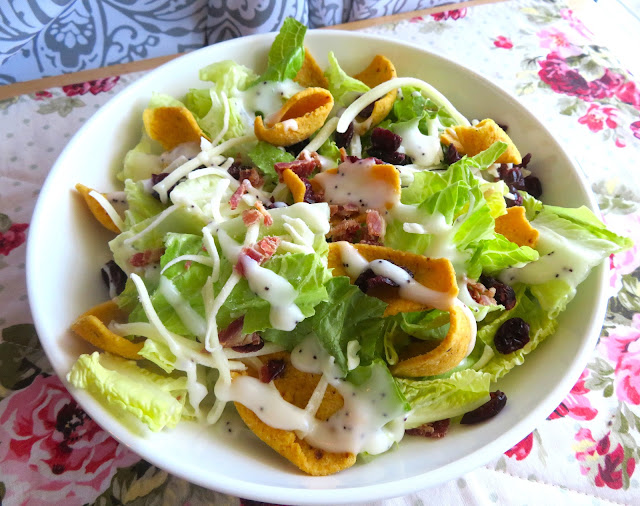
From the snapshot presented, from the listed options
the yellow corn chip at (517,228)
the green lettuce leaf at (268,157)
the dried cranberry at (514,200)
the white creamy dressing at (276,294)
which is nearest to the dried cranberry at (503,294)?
the yellow corn chip at (517,228)

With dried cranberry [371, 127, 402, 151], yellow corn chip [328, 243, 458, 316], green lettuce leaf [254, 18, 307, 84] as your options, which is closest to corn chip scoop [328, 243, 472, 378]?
yellow corn chip [328, 243, 458, 316]

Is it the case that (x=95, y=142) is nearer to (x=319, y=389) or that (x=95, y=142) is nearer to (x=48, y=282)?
(x=48, y=282)

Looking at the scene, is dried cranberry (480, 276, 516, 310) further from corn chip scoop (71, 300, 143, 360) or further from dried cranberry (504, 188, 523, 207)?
corn chip scoop (71, 300, 143, 360)

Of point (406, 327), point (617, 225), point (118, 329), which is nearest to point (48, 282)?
point (118, 329)

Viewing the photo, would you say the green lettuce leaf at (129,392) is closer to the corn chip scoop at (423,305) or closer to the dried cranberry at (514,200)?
the corn chip scoop at (423,305)

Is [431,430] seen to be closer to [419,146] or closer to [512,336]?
Answer: [512,336]

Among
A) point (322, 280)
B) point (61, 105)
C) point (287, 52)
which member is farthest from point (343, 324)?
point (61, 105)
